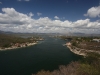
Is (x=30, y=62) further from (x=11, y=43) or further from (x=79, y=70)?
(x=11, y=43)

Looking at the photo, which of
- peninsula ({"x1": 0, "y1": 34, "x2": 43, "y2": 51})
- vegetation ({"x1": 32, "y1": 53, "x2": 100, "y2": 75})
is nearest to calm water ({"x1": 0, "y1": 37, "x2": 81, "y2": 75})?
vegetation ({"x1": 32, "y1": 53, "x2": 100, "y2": 75})

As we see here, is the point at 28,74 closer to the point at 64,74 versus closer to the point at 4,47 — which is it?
the point at 64,74

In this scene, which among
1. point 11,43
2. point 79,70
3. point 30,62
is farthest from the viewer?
point 11,43

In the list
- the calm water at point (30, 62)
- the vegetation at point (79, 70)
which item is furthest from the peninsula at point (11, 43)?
the vegetation at point (79, 70)

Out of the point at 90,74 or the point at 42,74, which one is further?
the point at 42,74

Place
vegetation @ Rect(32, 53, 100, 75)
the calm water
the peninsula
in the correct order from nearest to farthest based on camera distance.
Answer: vegetation @ Rect(32, 53, 100, 75) < the calm water < the peninsula

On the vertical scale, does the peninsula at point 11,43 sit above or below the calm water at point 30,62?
above

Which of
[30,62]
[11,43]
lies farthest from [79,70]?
[11,43]

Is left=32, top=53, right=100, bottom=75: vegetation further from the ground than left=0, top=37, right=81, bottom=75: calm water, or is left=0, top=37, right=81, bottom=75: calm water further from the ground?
left=32, top=53, right=100, bottom=75: vegetation

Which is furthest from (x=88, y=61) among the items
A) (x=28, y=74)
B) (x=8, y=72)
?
(x=8, y=72)

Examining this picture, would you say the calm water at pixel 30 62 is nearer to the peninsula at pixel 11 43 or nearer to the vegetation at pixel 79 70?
the vegetation at pixel 79 70

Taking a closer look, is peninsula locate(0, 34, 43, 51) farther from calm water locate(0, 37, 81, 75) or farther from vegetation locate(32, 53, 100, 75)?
vegetation locate(32, 53, 100, 75)
